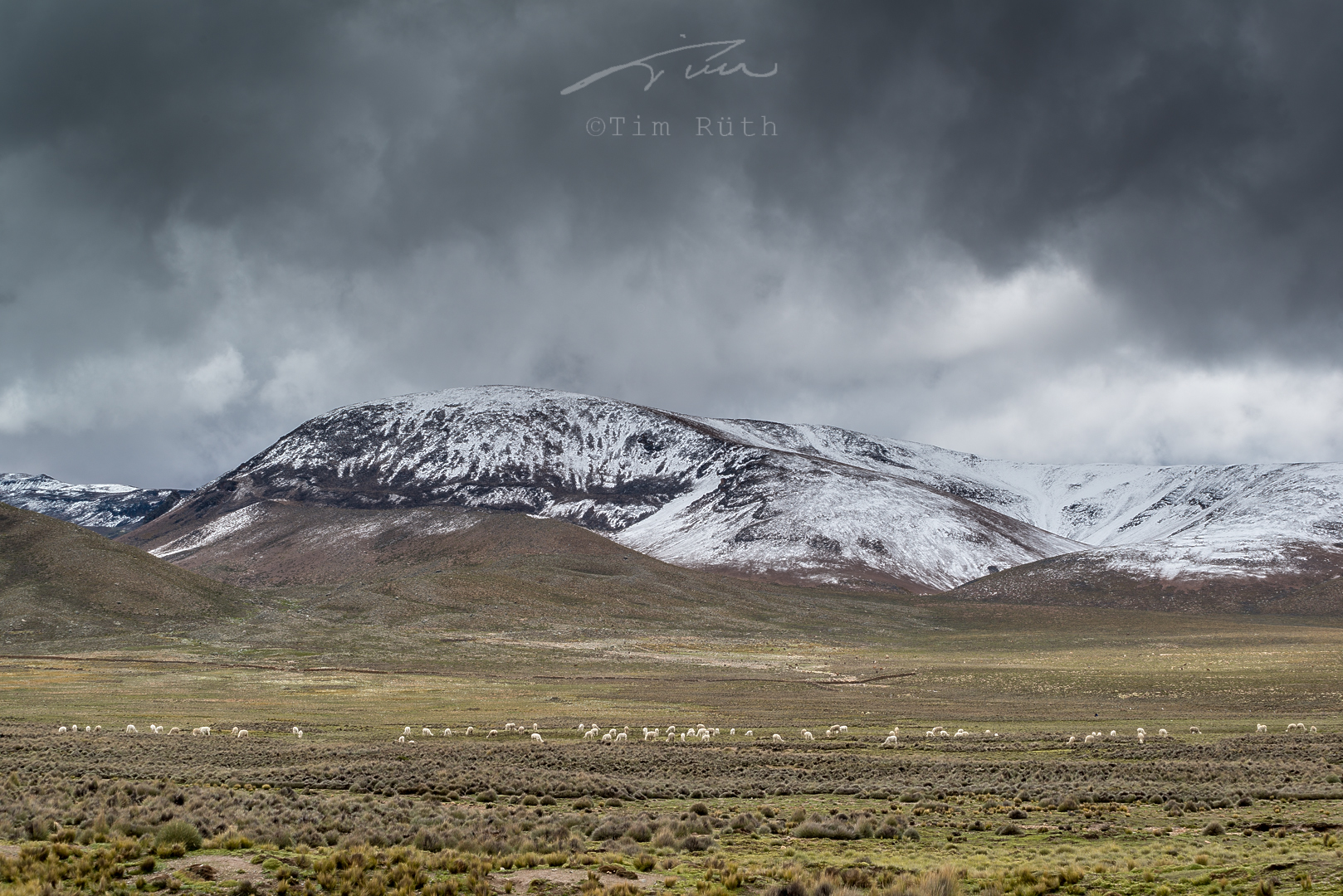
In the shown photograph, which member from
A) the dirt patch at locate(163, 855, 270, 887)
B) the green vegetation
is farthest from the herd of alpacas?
the dirt patch at locate(163, 855, 270, 887)

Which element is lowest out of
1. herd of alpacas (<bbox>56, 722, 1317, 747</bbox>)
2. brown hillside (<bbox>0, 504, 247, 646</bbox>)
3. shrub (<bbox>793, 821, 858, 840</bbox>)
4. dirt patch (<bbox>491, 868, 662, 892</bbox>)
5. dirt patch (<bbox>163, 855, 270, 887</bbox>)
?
herd of alpacas (<bbox>56, 722, 1317, 747</bbox>)

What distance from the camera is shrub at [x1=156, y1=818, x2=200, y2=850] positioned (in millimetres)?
16969

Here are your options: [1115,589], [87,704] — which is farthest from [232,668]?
[1115,589]

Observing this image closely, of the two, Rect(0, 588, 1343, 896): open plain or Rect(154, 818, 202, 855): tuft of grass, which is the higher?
Rect(154, 818, 202, 855): tuft of grass

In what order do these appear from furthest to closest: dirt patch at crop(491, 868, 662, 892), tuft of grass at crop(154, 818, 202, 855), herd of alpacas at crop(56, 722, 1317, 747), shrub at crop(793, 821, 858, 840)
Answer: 1. herd of alpacas at crop(56, 722, 1317, 747)
2. shrub at crop(793, 821, 858, 840)
3. tuft of grass at crop(154, 818, 202, 855)
4. dirt patch at crop(491, 868, 662, 892)

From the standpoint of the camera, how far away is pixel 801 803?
955 inches

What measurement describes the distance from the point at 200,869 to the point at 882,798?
1765cm

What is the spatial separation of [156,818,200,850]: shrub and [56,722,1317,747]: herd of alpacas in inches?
823

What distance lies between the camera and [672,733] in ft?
133

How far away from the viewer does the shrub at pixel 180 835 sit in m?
17.0

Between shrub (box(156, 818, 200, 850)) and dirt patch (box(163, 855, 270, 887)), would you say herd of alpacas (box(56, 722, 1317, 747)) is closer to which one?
shrub (box(156, 818, 200, 850))

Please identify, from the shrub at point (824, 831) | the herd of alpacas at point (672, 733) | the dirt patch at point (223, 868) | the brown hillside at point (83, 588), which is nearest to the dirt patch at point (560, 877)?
the dirt patch at point (223, 868)

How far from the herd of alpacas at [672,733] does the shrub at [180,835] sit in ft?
68.6

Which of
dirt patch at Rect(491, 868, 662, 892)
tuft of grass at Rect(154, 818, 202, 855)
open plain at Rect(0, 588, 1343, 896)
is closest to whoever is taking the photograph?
dirt patch at Rect(491, 868, 662, 892)
